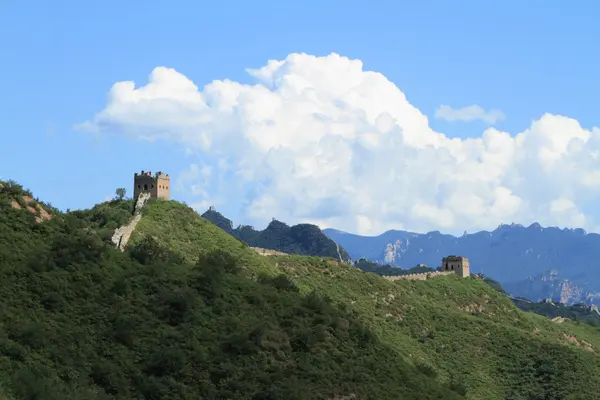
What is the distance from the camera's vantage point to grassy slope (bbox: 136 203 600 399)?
99.5 meters

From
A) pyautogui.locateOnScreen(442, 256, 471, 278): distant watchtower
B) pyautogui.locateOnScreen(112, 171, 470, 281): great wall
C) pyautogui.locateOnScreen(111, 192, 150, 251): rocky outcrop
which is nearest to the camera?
pyautogui.locateOnScreen(111, 192, 150, 251): rocky outcrop

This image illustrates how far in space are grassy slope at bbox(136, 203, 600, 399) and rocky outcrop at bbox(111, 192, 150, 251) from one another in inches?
43.3

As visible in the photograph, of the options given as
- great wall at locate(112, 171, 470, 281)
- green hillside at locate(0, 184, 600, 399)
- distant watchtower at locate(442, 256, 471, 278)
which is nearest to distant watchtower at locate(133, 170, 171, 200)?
great wall at locate(112, 171, 470, 281)

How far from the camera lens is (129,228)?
292ft

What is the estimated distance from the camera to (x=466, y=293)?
148750mm

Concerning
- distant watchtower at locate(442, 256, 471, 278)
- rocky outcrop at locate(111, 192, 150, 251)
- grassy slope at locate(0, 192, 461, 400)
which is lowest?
grassy slope at locate(0, 192, 461, 400)

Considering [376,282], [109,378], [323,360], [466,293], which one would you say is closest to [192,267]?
[323,360]

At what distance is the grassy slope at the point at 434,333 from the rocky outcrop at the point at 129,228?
1100 mm

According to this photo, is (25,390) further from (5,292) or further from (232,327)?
(232,327)

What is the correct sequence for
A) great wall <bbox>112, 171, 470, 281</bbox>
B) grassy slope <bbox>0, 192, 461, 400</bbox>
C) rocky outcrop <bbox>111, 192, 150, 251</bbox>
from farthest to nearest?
1. great wall <bbox>112, 171, 470, 281</bbox>
2. rocky outcrop <bbox>111, 192, 150, 251</bbox>
3. grassy slope <bbox>0, 192, 461, 400</bbox>

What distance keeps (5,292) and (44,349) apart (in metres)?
6.60

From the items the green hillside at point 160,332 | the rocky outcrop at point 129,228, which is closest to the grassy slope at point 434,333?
the rocky outcrop at point 129,228

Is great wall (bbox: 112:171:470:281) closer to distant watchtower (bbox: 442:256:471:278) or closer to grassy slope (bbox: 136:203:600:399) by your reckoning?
grassy slope (bbox: 136:203:600:399)

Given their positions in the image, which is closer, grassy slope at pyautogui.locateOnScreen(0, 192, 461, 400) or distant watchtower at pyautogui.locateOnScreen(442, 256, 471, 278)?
grassy slope at pyautogui.locateOnScreen(0, 192, 461, 400)
